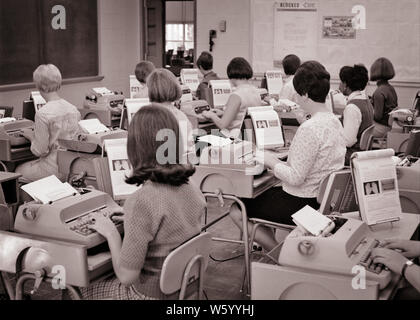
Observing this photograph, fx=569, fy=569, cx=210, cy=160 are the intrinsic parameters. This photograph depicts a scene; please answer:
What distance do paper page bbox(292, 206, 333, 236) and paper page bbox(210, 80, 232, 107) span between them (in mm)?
4158

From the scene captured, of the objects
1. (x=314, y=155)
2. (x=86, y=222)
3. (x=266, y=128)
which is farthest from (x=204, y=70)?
(x=86, y=222)

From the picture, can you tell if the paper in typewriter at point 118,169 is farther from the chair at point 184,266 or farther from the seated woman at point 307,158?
the seated woman at point 307,158

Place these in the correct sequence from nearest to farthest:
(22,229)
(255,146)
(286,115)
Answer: (22,229), (255,146), (286,115)

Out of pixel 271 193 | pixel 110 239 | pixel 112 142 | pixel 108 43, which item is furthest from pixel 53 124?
pixel 108 43

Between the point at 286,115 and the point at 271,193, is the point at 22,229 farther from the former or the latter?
the point at 286,115

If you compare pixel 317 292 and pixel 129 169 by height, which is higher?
pixel 129 169

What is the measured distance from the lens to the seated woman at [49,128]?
392cm

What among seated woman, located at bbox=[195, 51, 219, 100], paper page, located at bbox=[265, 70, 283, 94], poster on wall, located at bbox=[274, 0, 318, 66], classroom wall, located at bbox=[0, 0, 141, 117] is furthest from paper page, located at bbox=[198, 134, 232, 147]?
poster on wall, located at bbox=[274, 0, 318, 66]

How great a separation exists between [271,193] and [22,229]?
4.89ft

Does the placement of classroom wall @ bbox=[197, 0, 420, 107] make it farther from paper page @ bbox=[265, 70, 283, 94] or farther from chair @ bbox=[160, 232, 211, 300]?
chair @ bbox=[160, 232, 211, 300]

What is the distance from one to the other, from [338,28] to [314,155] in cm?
624

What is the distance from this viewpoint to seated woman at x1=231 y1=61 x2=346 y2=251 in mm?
2930

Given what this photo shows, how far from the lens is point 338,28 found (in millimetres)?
8672

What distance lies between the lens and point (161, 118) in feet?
6.88
